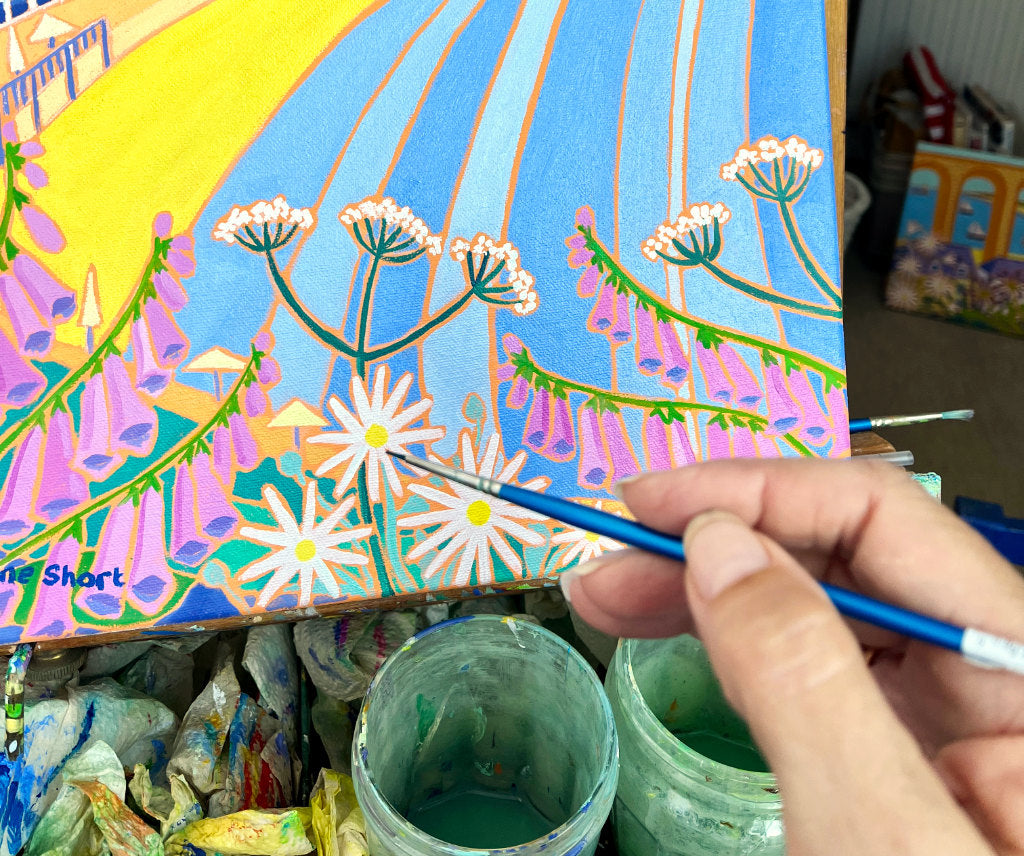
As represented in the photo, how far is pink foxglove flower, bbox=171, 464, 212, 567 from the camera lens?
53 cm

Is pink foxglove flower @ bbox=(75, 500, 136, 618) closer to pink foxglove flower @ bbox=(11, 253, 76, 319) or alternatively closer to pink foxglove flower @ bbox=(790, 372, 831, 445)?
pink foxglove flower @ bbox=(11, 253, 76, 319)

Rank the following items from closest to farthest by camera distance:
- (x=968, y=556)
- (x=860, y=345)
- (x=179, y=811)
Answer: (x=968, y=556)
(x=179, y=811)
(x=860, y=345)

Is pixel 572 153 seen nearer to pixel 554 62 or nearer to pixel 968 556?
pixel 554 62

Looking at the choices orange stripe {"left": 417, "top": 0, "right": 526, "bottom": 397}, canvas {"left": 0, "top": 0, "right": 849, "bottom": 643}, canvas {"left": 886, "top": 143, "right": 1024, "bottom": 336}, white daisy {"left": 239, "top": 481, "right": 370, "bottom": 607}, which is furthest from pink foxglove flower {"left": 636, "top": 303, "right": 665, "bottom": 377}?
canvas {"left": 886, "top": 143, "right": 1024, "bottom": 336}

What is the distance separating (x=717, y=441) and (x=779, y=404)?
0.16ft

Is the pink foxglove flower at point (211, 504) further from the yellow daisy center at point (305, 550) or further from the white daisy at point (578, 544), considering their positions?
the white daisy at point (578, 544)

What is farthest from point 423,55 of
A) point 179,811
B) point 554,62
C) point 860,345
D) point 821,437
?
point 860,345

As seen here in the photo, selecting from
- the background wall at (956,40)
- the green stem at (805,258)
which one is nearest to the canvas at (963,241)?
the background wall at (956,40)

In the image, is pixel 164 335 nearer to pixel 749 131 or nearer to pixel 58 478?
pixel 58 478

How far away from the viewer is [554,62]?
52 cm

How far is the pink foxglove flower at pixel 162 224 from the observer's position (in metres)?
0.49

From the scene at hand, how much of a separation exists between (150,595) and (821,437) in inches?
17.3

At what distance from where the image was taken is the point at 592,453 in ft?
1.87

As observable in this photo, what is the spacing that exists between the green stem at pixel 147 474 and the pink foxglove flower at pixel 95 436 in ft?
0.05
